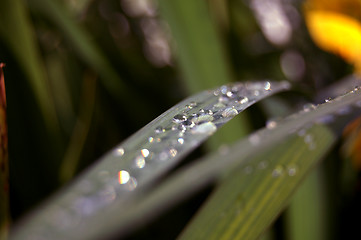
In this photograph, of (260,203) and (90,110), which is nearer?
(260,203)

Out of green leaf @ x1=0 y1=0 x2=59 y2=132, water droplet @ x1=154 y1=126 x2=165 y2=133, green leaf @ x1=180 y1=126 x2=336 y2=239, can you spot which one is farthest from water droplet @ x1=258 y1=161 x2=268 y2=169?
green leaf @ x1=0 y1=0 x2=59 y2=132

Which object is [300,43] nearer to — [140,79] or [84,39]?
[140,79]

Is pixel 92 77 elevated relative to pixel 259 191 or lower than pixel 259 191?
elevated

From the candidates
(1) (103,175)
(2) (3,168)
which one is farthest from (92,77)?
(1) (103,175)

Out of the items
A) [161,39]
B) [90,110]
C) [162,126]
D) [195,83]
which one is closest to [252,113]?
[195,83]

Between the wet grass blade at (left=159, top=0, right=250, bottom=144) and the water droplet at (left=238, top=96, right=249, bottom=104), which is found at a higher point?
the wet grass blade at (left=159, top=0, right=250, bottom=144)

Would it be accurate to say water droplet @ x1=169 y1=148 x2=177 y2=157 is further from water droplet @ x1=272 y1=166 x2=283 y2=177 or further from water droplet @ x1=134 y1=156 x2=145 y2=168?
water droplet @ x1=272 y1=166 x2=283 y2=177

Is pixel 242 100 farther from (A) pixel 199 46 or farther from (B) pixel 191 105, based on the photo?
(A) pixel 199 46
